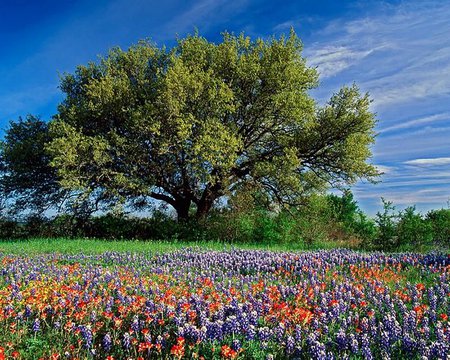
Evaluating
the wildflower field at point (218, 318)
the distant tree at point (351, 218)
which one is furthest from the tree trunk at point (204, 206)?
the wildflower field at point (218, 318)

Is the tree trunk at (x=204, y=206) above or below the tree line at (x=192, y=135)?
below

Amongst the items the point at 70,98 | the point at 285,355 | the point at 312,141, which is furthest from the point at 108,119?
the point at 285,355

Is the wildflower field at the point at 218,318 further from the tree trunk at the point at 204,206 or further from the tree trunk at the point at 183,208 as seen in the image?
the tree trunk at the point at 183,208

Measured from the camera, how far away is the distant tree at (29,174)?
80.6 ft

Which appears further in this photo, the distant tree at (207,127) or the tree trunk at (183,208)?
the tree trunk at (183,208)

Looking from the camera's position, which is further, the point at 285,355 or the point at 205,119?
the point at 205,119

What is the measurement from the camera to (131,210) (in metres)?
26.5

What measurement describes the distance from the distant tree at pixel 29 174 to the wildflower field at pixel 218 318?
15.5m

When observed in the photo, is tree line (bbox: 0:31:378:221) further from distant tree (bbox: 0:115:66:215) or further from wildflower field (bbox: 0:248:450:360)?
wildflower field (bbox: 0:248:450:360)

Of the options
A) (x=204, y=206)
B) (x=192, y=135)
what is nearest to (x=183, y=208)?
(x=204, y=206)

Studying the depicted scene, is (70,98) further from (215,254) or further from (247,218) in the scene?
(215,254)

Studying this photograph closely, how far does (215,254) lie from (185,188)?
11865 millimetres

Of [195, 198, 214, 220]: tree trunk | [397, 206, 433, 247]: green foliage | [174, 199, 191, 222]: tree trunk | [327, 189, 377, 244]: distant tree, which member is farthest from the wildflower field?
[174, 199, 191, 222]: tree trunk

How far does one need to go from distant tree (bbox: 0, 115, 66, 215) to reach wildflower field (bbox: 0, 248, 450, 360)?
15533 millimetres
